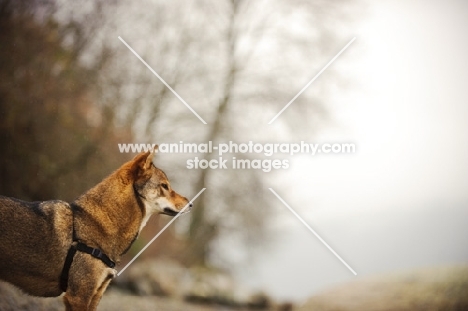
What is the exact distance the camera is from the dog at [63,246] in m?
3.38

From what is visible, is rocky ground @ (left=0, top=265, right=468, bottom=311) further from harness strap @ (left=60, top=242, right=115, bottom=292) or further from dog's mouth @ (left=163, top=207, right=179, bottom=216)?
dog's mouth @ (left=163, top=207, right=179, bottom=216)

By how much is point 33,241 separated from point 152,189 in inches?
31.0

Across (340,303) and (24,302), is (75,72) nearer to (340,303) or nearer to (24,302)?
(24,302)

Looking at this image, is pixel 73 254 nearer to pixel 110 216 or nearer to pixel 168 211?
pixel 110 216

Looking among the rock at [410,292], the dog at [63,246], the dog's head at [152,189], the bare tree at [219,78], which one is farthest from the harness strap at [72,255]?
the rock at [410,292]

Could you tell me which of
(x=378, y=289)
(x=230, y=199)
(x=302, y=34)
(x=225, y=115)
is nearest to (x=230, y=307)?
(x=230, y=199)

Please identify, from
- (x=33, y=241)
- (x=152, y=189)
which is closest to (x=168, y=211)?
(x=152, y=189)

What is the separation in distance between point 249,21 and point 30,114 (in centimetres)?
198

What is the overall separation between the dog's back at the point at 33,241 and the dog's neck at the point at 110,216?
0.11 m

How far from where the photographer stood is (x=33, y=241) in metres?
3.38

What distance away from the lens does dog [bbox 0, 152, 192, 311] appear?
3.38 m

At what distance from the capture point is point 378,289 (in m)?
4.31

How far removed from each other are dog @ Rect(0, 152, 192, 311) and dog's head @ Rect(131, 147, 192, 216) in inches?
8.3

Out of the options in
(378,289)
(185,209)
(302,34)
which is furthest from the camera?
(302,34)
